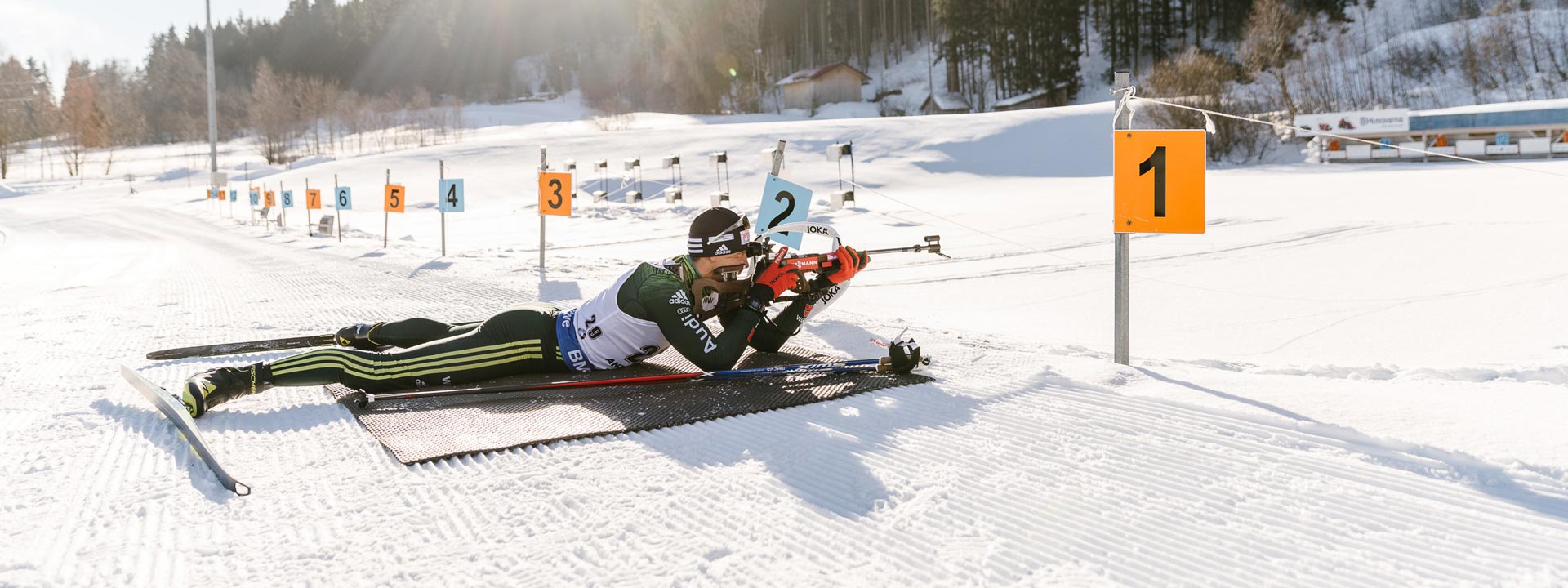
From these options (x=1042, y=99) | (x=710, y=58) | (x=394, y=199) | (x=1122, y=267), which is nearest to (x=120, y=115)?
(x=710, y=58)

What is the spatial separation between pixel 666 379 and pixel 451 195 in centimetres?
1026

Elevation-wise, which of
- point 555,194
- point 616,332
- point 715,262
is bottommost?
point 616,332

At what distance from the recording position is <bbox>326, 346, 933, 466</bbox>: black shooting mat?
3.66 meters

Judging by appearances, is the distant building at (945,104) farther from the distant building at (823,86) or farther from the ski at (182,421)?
the ski at (182,421)

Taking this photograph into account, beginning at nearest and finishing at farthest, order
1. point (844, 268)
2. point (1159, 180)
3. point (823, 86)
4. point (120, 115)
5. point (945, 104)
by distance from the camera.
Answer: point (1159, 180), point (844, 268), point (945, 104), point (823, 86), point (120, 115)

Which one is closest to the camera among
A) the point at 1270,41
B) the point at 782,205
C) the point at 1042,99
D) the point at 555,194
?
the point at 782,205

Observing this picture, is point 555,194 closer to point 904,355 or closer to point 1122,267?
point 904,355

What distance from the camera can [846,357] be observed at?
5.46m

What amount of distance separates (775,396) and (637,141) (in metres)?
31.1

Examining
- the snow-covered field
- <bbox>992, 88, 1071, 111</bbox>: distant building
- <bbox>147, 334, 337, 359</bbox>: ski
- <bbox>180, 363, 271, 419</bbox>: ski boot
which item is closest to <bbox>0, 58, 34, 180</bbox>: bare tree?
<bbox>992, 88, 1071, 111</bbox>: distant building

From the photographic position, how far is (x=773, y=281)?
16.0 feet

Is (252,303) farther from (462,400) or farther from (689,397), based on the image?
(689,397)

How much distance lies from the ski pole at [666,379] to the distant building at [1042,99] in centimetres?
4826

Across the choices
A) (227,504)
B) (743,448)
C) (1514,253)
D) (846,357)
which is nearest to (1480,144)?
(1514,253)
